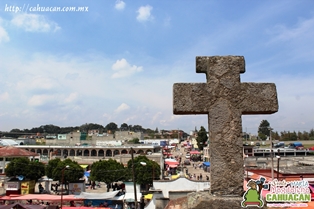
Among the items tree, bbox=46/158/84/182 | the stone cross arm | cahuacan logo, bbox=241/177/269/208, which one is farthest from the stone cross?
tree, bbox=46/158/84/182

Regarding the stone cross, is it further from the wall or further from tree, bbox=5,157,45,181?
tree, bbox=5,157,45,181

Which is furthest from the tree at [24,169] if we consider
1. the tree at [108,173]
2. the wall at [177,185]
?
the wall at [177,185]

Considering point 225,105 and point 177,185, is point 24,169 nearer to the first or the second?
point 177,185

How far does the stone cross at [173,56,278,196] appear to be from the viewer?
366cm

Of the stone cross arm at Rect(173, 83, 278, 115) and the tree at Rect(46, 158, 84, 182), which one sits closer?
the stone cross arm at Rect(173, 83, 278, 115)

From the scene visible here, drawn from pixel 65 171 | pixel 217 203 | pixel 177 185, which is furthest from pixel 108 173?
pixel 217 203

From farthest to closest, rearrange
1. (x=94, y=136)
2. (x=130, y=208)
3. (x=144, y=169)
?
(x=94, y=136) < (x=144, y=169) < (x=130, y=208)

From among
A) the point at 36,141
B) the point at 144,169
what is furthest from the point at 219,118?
the point at 36,141

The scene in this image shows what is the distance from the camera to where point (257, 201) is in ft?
11.7

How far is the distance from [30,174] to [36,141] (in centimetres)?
7091

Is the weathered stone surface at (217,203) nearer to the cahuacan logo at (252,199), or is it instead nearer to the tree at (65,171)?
the cahuacan logo at (252,199)

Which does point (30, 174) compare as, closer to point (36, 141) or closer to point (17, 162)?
point (17, 162)

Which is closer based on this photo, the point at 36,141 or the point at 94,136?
the point at 94,136

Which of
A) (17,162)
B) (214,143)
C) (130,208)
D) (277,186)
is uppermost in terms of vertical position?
(214,143)
